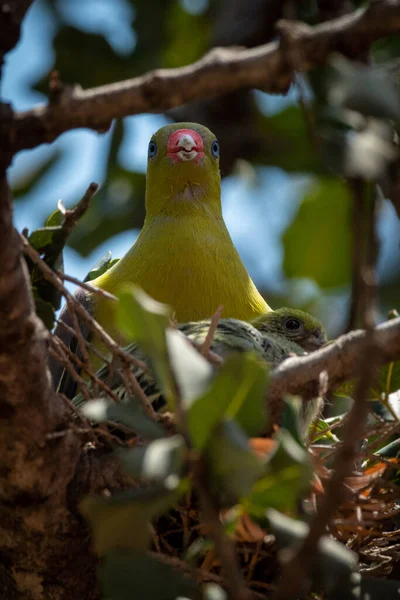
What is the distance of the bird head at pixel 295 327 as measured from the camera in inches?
148

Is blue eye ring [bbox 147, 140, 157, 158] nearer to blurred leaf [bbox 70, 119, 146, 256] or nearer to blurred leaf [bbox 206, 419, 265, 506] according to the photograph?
blurred leaf [bbox 70, 119, 146, 256]

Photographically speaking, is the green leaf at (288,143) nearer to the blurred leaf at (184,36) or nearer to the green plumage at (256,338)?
the blurred leaf at (184,36)

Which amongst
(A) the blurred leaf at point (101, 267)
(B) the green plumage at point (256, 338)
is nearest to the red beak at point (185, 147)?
(A) the blurred leaf at point (101, 267)

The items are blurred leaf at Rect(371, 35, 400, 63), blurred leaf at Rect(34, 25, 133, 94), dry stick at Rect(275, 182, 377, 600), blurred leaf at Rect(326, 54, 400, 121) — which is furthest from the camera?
blurred leaf at Rect(34, 25, 133, 94)

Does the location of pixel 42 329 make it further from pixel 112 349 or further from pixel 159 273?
pixel 159 273

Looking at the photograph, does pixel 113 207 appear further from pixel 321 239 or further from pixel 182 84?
pixel 182 84

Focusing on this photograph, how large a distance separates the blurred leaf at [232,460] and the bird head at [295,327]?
6.43 feet

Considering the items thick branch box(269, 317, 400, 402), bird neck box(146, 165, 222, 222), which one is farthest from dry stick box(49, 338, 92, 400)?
bird neck box(146, 165, 222, 222)

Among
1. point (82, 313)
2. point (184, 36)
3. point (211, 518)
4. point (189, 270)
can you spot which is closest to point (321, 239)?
point (184, 36)

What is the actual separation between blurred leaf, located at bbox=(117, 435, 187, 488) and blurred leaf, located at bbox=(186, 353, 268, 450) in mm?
45

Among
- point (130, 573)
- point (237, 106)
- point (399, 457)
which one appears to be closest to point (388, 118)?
point (130, 573)

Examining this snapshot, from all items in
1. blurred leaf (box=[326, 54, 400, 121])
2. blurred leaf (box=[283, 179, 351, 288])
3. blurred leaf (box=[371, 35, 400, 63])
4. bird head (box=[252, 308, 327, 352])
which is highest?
blurred leaf (box=[326, 54, 400, 121])

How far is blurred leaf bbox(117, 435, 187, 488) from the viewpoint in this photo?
172 centimetres

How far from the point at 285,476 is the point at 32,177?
14.0ft
